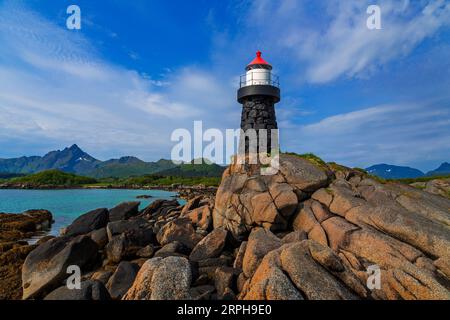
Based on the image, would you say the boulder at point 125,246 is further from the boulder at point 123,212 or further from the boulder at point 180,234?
the boulder at point 123,212

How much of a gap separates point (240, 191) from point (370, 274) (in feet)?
29.1

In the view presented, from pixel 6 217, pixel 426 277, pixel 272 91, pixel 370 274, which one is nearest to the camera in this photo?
pixel 426 277

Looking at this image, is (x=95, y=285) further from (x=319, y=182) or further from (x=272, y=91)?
(x=272, y=91)

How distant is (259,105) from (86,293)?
60.1ft

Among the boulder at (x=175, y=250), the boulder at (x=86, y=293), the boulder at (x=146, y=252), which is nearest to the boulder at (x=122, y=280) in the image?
the boulder at (x=86, y=293)

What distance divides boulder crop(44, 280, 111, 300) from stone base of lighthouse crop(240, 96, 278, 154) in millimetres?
16047

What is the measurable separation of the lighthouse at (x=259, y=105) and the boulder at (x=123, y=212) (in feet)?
44.2

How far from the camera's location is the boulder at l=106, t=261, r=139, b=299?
11.8m

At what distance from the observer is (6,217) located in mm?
33625

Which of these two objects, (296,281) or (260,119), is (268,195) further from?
(260,119)

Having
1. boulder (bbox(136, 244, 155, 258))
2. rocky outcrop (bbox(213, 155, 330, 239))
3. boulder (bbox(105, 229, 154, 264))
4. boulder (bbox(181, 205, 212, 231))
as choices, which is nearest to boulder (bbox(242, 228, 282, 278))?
rocky outcrop (bbox(213, 155, 330, 239))

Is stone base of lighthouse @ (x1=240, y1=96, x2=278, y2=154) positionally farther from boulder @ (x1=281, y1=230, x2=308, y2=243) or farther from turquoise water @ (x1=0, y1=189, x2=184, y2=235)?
turquoise water @ (x1=0, y1=189, x2=184, y2=235)

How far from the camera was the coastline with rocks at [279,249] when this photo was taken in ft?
29.8
